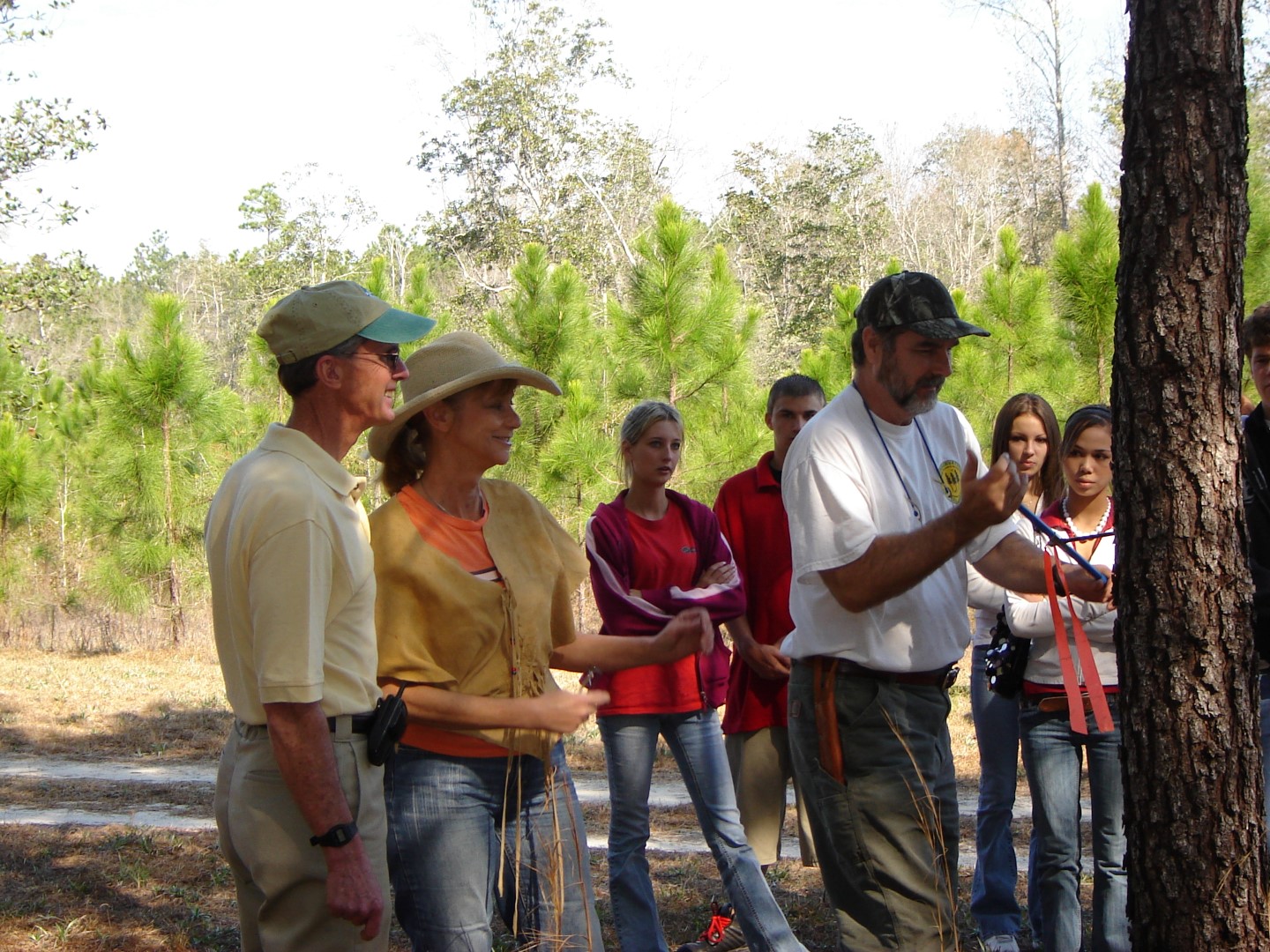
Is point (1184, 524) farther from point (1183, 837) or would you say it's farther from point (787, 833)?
point (787, 833)

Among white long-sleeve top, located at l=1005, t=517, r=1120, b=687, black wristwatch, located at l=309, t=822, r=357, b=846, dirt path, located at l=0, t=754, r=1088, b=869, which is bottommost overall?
dirt path, located at l=0, t=754, r=1088, b=869

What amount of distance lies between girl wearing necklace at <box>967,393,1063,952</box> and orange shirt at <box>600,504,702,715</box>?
101cm

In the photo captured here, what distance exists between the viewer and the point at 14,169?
14984 mm

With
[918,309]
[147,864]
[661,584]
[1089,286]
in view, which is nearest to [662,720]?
[661,584]

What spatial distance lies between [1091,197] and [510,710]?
9211 millimetres

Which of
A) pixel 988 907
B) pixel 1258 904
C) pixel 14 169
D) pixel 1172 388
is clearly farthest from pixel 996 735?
pixel 14 169

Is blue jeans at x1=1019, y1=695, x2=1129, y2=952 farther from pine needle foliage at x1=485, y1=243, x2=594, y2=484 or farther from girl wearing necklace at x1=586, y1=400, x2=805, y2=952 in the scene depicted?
pine needle foliage at x1=485, y1=243, x2=594, y2=484

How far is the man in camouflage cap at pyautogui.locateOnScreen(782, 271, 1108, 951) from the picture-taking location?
2.48 meters

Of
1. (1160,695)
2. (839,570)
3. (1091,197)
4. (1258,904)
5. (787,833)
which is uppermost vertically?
(1091,197)

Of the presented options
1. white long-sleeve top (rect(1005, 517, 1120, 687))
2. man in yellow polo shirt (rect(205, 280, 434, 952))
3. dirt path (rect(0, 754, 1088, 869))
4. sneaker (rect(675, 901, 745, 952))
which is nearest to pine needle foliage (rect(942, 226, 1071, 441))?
dirt path (rect(0, 754, 1088, 869))

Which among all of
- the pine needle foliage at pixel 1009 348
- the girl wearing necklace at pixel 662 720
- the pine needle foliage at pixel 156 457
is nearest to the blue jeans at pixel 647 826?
the girl wearing necklace at pixel 662 720

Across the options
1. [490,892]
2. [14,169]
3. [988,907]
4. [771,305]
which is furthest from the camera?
[771,305]

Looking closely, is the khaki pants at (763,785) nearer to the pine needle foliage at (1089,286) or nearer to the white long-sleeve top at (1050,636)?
the white long-sleeve top at (1050,636)

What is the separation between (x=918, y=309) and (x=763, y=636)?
6.89 ft
